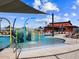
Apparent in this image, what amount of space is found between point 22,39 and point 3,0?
50.9ft

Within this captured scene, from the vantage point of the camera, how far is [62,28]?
1622 inches

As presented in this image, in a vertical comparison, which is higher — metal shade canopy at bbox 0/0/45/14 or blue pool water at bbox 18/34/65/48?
metal shade canopy at bbox 0/0/45/14

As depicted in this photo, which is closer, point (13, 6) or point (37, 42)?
point (13, 6)

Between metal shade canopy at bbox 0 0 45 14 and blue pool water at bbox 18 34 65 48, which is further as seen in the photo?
blue pool water at bbox 18 34 65 48

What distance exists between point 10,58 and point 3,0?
424 centimetres

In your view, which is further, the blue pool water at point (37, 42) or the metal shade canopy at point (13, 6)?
the blue pool water at point (37, 42)

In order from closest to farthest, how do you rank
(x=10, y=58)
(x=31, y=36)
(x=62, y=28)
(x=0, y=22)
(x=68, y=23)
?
(x=10, y=58) → (x=31, y=36) → (x=0, y=22) → (x=62, y=28) → (x=68, y=23)

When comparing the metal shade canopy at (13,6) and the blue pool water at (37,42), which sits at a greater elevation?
the metal shade canopy at (13,6)

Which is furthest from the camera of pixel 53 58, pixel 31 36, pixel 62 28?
pixel 62 28

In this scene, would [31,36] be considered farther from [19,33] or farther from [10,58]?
[10,58]

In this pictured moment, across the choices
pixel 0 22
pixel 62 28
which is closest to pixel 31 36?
pixel 0 22

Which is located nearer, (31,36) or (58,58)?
(58,58)

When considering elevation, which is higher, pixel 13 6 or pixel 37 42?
pixel 13 6

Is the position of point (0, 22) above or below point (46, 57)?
above
